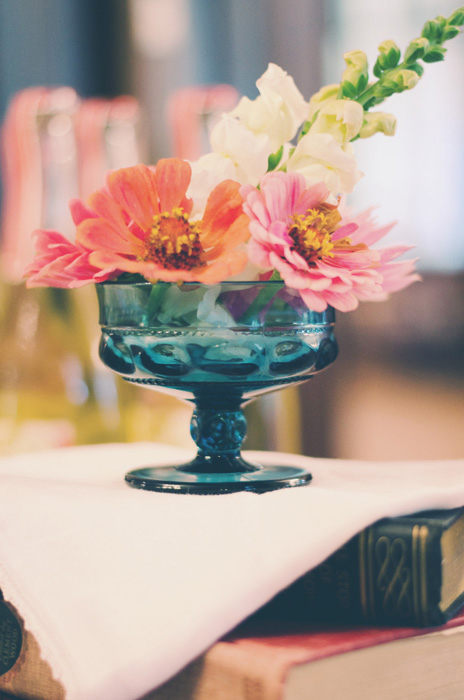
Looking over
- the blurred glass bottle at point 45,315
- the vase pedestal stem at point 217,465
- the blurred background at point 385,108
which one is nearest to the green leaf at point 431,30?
the vase pedestal stem at point 217,465

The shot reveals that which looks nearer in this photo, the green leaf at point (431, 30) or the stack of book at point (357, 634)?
the stack of book at point (357, 634)

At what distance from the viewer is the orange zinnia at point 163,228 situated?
421 millimetres

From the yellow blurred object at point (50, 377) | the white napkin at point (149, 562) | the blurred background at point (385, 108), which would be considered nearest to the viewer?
the white napkin at point (149, 562)

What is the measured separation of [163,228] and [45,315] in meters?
0.59

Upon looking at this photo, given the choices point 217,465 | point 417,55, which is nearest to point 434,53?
point 417,55

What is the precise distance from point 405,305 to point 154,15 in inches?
51.1

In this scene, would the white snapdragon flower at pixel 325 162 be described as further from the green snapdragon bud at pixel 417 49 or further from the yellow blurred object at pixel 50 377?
the yellow blurred object at pixel 50 377

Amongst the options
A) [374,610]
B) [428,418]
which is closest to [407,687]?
[374,610]

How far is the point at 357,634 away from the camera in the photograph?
37 centimetres

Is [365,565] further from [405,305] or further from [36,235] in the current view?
[405,305]

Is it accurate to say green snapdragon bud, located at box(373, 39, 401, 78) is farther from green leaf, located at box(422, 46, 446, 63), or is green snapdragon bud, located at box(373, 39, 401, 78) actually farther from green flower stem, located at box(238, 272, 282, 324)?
green flower stem, located at box(238, 272, 282, 324)

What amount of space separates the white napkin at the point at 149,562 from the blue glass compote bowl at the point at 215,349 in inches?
2.0

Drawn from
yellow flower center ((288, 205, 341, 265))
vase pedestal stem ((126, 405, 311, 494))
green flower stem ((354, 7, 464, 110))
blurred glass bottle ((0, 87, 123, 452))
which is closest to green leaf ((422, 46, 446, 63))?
green flower stem ((354, 7, 464, 110))

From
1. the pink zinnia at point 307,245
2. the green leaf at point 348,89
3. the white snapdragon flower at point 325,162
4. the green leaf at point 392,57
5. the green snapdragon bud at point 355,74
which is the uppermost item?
the green leaf at point 392,57
